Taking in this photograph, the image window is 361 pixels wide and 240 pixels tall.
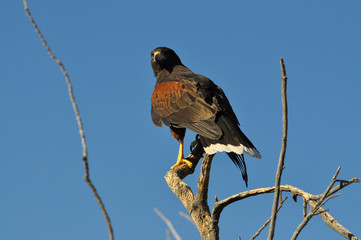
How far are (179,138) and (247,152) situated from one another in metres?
1.41

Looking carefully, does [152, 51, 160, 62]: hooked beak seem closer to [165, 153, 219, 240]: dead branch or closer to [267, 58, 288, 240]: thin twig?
[165, 153, 219, 240]: dead branch

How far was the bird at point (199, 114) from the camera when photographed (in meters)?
5.04

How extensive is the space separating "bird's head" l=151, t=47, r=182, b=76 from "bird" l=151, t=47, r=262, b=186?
0.23 metres

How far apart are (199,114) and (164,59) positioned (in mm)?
1856

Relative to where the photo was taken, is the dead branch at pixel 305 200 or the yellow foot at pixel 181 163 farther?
the yellow foot at pixel 181 163

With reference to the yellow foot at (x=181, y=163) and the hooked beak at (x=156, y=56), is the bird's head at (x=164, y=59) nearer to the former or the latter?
the hooked beak at (x=156, y=56)

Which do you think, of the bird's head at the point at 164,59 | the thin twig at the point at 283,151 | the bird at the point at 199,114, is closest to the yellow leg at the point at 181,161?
the bird at the point at 199,114

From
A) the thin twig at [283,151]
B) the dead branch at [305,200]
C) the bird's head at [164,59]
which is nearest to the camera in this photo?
the thin twig at [283,151]

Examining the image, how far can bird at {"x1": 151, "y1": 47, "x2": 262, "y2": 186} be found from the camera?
5.04m

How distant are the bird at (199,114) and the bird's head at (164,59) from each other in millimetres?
228

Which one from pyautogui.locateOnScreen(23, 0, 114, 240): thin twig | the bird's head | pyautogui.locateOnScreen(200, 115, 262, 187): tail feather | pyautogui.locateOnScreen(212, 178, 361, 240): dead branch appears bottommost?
pyautogui.locateOnScreen(23, 0, 114, 240): thin twig

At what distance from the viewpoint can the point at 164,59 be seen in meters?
7.19

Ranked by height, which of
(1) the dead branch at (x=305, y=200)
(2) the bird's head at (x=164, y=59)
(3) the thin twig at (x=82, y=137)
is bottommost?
(3) the thin twig at (x=82, y=137)

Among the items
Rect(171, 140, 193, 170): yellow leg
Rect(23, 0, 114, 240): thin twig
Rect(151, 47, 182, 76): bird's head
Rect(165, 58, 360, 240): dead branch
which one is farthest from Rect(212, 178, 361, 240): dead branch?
Rect(151, 47, 182, 76): bird's head
